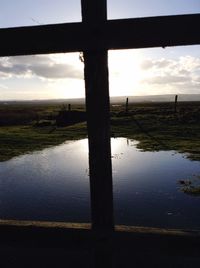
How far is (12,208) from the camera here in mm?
8531

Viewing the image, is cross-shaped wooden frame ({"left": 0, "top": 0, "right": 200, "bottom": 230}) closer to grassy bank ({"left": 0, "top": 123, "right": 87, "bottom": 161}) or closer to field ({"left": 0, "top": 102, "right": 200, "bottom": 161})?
field ({"left": 0, "top": 102, "right": 200, "bottom": 161})

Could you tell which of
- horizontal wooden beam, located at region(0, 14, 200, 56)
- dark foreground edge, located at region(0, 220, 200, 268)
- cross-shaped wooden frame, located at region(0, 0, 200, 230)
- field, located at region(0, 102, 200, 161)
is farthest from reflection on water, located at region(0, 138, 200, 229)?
horizontal wooden beam, located at region(0, 14, 200, 56)

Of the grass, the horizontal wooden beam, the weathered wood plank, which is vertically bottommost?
the grass

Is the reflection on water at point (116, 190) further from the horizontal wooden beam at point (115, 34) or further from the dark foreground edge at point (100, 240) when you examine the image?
the horizontal wooden beam at point (115, 34)

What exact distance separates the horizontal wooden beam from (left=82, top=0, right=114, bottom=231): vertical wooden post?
0.06 metres

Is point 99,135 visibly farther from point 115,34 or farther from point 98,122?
point 115,34

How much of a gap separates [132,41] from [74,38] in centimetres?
41

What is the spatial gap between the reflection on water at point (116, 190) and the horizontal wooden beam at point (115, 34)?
548cm

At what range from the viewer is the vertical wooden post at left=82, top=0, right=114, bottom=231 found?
2.36 meters

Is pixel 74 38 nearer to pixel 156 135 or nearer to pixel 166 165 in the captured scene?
pixel 166 165

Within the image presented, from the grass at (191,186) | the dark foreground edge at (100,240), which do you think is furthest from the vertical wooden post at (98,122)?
the grass at (191,186)

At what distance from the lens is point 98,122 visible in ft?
7.91

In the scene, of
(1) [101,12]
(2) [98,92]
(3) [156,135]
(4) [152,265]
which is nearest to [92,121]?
(2) [98,92]

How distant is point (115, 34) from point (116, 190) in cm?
774
